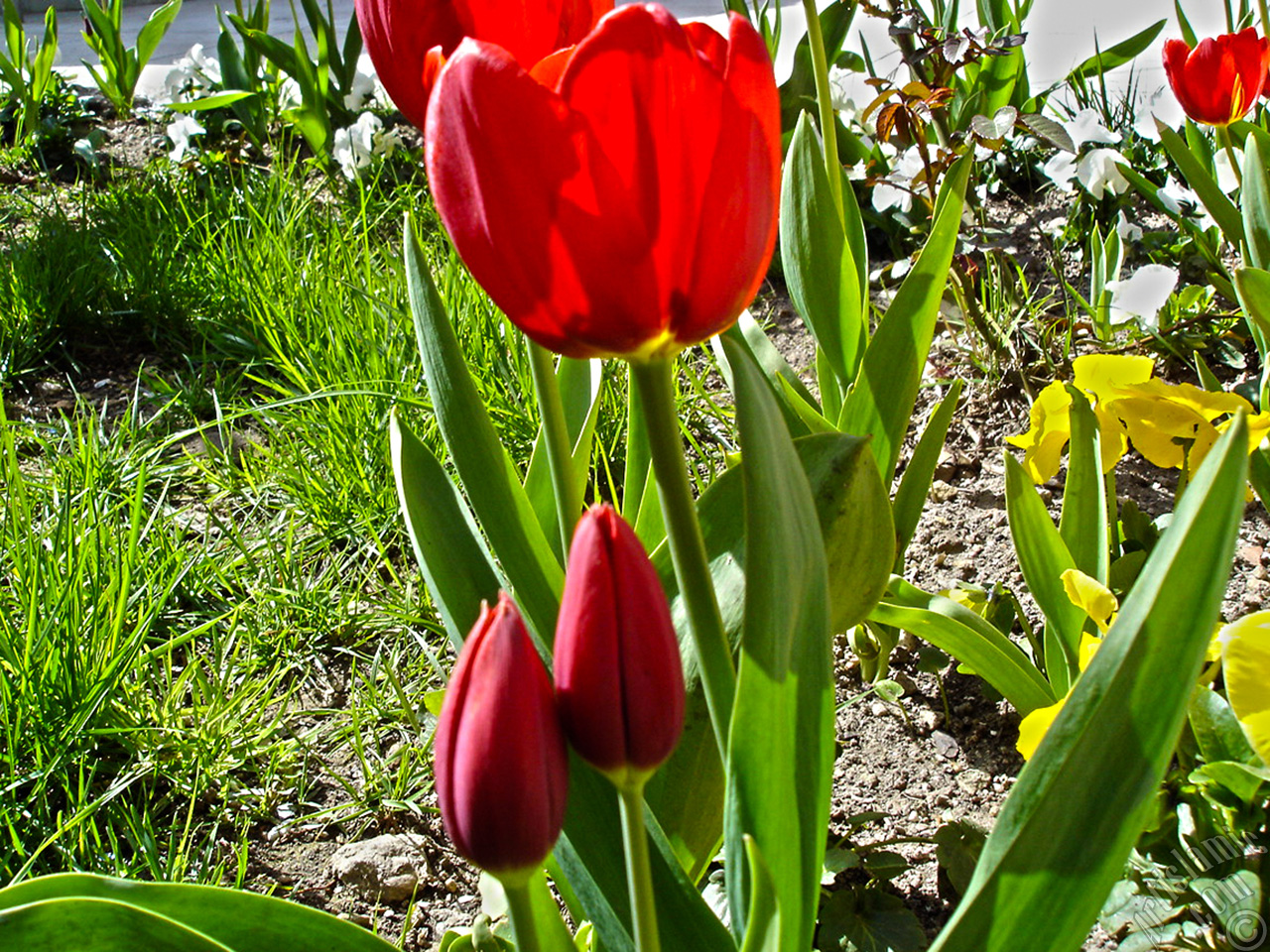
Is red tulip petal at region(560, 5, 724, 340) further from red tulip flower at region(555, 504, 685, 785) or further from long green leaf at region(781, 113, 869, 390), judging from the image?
long green leaf at region(781, 113, 869, 390)

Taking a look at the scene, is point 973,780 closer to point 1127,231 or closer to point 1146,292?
point 1146,292

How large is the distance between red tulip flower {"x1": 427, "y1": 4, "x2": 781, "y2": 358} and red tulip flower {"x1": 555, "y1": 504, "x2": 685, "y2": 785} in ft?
0.33

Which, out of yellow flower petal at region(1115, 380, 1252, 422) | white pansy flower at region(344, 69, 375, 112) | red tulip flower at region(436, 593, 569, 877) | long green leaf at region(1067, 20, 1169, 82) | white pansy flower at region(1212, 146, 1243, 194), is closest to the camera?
red tulip flower at region(436, 593, 569, 877)

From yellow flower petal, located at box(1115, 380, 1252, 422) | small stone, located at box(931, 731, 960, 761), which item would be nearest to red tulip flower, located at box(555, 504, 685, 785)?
yellow flower petal, located at box(1115, 380, 1252, 422)

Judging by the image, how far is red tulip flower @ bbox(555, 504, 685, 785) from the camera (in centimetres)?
50

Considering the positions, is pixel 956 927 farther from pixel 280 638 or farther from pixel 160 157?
pixel 160 157

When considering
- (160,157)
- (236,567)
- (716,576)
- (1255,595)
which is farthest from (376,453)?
(160,157)

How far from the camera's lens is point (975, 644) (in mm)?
1080

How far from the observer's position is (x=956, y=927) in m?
0.60

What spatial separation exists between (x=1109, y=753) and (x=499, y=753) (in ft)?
0.94

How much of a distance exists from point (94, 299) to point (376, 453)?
111 cm

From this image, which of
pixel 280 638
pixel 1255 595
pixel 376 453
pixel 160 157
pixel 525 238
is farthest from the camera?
pixel 160 157

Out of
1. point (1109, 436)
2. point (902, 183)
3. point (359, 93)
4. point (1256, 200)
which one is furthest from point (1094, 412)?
point (359, 93)

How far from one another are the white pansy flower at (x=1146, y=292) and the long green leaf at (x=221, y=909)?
5.03 ft
